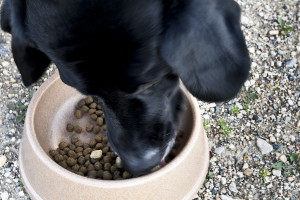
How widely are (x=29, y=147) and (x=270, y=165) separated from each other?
1285 millimetres

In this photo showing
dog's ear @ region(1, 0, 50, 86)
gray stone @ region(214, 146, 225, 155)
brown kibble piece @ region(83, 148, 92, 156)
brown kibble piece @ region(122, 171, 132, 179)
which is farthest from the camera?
gray stone @ region(214, 146, 225, 155)

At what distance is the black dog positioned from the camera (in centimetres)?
128

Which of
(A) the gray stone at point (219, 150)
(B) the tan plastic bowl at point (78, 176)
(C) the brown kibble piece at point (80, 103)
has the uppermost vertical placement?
(B) the tan plastic bowl at point (78, 176)

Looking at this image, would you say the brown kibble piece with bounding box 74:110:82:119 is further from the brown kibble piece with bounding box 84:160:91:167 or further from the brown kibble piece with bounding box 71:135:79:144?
the brown kibble piece with bounding box 84:160:91:167

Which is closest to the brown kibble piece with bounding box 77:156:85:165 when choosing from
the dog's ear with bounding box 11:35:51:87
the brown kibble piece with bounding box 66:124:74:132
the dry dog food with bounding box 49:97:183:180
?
the dry dog food with bounding box 49:97:183:180

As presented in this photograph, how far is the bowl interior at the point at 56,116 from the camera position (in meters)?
2.27

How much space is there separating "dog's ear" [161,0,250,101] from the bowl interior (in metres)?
0.82

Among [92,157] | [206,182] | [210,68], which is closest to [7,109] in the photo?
[92,157]

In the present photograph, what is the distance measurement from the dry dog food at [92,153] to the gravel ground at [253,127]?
0.29 meters

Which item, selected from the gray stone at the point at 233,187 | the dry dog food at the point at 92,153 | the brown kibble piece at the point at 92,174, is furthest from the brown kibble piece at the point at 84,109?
the gray stone at the point at 233,187

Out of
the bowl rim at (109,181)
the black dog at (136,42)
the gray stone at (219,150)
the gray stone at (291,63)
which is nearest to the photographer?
the black dog at (136,42)

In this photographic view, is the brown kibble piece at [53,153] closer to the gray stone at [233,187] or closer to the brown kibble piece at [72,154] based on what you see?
the brown kibble piece at [72,154]

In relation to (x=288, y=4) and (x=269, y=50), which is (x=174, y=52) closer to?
(x=269, y=50)

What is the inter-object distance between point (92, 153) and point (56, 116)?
327 mm
